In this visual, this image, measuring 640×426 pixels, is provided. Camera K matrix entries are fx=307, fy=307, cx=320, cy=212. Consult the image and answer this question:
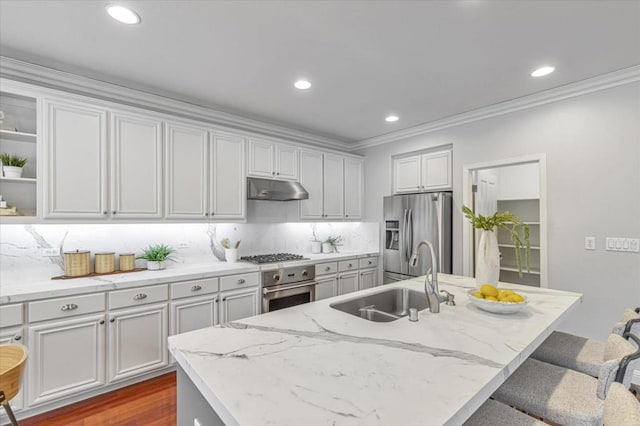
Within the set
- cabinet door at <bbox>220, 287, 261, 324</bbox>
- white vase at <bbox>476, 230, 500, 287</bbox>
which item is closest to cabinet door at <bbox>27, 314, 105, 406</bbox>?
cabinet door at <bbox>220, 287, 261, 324</bbox>

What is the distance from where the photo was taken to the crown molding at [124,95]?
2.35 metres

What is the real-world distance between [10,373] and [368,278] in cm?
374

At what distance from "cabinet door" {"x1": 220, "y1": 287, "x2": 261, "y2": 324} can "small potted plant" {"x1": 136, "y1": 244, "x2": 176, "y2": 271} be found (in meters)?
0.66

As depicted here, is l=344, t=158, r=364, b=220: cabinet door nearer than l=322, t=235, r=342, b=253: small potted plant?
No

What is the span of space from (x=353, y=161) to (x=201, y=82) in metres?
2.56

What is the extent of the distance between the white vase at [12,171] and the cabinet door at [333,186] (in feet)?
10.2

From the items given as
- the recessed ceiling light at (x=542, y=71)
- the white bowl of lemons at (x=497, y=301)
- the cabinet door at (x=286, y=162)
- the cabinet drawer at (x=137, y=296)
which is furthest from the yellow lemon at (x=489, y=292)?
the cabinet door at (x=286, y=162)

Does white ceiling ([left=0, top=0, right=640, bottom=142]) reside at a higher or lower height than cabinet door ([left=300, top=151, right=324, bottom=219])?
higher

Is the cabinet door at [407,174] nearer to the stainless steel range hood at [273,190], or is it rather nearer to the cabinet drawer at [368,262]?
the cabinet drawer at [368,262]

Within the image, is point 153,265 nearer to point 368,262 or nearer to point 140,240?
point 140,240

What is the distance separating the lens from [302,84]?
2.81 meters

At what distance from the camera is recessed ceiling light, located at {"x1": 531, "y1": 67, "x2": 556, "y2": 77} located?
250cm

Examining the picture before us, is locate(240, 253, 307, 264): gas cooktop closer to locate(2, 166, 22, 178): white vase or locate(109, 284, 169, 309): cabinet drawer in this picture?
locate(109, 284, 169, 309): cabinet drawer

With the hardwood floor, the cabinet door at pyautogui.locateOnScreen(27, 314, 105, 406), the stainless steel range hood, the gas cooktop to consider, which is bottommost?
the hardwood floor
